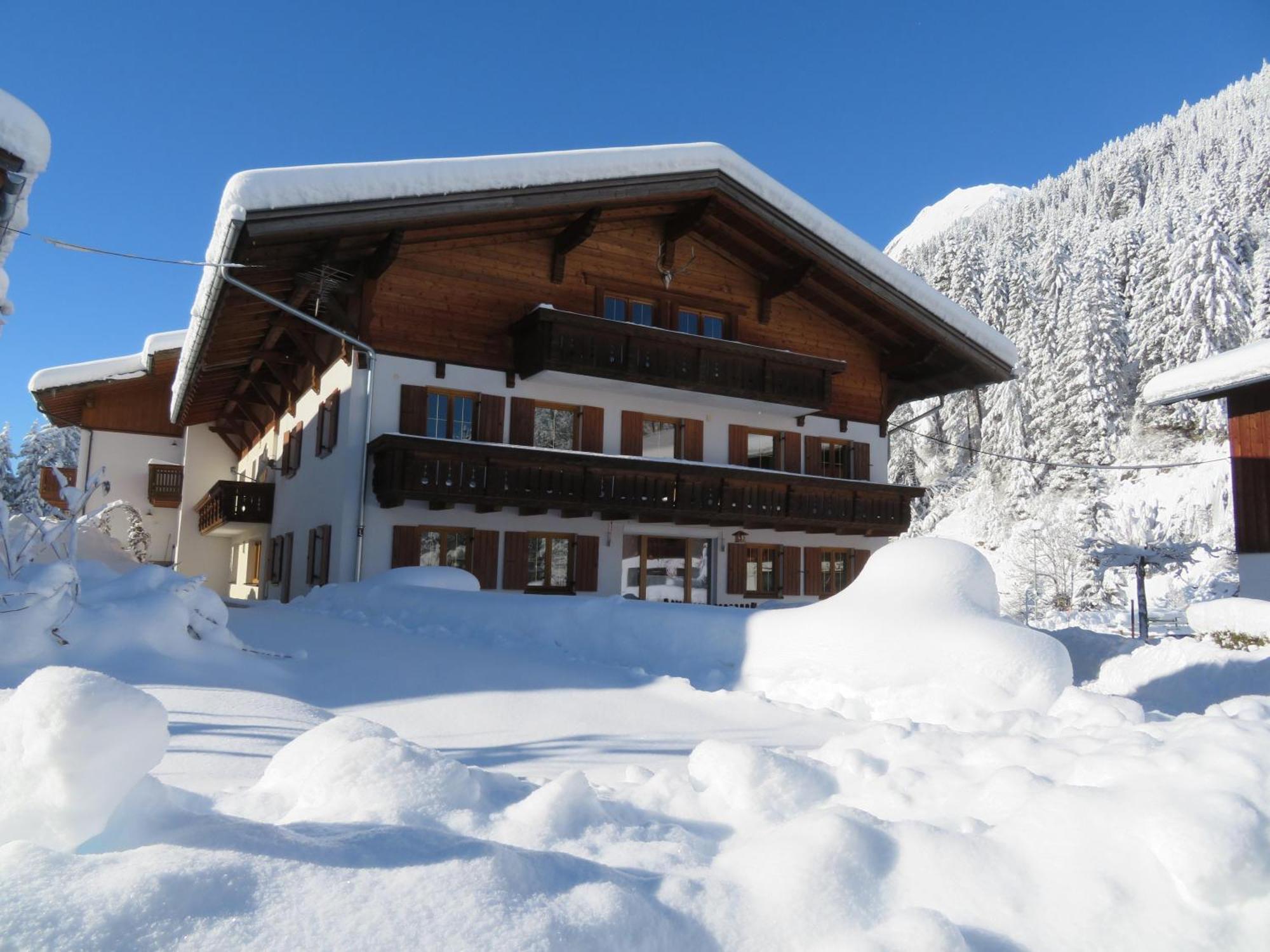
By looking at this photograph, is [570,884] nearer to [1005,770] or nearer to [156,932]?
[156,932]

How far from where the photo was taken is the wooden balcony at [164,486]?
93.0 feet

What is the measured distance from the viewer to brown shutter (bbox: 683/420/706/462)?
21.3 m

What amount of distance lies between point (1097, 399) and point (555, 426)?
1546 inches

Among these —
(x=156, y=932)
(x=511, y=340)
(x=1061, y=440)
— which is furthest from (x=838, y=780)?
(x=1061, y=440)

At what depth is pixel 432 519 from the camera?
1802cm

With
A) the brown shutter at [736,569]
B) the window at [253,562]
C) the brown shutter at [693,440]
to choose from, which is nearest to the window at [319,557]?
the window at [253,562]

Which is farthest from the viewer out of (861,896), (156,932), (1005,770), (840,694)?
(840,694)

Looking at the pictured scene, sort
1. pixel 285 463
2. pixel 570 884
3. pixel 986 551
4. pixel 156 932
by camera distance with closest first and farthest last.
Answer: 1. pixel 156 932
2. pixel 570 884
3. pixel 285 463
4. pixel 986 551

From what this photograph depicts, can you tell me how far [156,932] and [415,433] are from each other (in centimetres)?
1642

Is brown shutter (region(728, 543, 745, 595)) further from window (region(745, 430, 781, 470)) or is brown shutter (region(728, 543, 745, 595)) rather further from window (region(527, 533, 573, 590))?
window (region(527, 533, 573, 590))

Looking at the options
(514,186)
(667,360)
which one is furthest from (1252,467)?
(514,186)

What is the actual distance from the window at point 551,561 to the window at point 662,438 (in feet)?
9.91

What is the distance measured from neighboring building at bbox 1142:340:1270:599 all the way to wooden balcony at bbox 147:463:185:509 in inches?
1038

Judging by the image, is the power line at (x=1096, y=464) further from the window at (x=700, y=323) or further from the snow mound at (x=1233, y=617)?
the snow mound at (x=1233, y=617)
